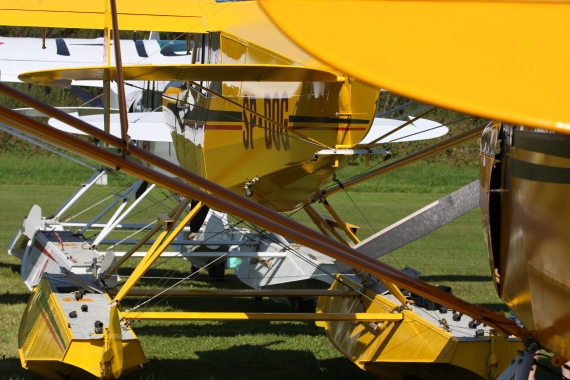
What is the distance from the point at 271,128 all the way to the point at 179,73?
1369mm

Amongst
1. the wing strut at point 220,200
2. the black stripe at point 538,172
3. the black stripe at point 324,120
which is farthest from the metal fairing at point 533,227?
the black stripe at point 324,120

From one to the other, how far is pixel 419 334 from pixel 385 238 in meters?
1.75

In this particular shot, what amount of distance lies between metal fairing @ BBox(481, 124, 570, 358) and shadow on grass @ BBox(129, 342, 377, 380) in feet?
10.2

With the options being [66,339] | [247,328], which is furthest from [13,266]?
[66,339]

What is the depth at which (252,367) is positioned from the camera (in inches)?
251

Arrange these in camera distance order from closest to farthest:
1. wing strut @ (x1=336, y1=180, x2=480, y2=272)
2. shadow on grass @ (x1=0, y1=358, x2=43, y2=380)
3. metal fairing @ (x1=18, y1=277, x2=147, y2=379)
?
→ wing strut @ (x1=336, y1=180, x2=480, y2=272)
metal fairing @ (x1=18, y1=277, x2=147, y2=379)
shadow on grass @ (x1=0, y1=358, x2=43, y2=380)

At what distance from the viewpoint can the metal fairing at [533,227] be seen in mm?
2777

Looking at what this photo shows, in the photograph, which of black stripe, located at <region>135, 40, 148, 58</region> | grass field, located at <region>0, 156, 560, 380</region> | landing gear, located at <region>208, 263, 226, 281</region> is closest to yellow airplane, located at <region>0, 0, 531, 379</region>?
grass field, located at <region>0, 156, 560, 380</region>

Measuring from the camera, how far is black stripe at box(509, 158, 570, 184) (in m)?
2.73

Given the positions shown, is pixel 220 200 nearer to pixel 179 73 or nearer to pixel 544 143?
pixel 179 73

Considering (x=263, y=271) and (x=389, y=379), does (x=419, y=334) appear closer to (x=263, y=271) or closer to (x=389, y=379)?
(x=389, y=379)

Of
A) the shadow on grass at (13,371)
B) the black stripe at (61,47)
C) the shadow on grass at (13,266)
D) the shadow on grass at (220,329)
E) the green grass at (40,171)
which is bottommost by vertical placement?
the green grass at (40,171)

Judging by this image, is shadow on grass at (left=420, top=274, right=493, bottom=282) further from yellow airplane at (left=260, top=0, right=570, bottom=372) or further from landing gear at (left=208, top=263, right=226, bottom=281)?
yellow airplane at (left=260, top=0, right=570, bottom=372)

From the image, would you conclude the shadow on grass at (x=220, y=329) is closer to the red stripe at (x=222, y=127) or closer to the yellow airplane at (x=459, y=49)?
the red stripe at (x=222, y=127)
